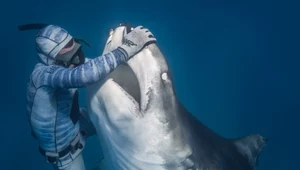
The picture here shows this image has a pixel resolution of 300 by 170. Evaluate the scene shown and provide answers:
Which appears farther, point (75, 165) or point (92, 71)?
point (75, 165)

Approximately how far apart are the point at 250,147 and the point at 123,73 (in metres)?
2.01

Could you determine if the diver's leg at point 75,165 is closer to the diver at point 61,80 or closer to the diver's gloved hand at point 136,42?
the diver at point 61,80

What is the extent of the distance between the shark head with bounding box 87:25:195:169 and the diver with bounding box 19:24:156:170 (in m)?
0.14

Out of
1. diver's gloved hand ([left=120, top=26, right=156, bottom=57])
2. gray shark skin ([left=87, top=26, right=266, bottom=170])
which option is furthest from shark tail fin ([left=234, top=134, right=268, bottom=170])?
diver's gloved hand ([left=120, top=26, right=156, bottom=57])

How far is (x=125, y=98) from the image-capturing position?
2.82m

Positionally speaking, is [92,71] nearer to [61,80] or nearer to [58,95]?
[61,80]

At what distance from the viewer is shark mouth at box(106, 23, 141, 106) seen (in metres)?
3.03

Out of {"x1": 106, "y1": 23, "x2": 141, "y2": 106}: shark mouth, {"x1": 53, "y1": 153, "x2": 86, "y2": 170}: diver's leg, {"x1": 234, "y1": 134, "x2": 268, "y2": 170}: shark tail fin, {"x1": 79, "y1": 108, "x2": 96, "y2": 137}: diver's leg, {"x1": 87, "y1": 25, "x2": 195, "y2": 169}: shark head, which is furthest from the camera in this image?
{"x1": 79, "y1": 108, "x2": 96, "y2": 137}: diver's leg

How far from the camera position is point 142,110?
2.78 meters

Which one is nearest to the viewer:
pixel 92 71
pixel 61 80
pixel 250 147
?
pixel 92 71

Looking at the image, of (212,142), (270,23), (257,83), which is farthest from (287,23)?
(212,142)

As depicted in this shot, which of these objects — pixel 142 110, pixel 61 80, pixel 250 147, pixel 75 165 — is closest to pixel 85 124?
pixel 75 165

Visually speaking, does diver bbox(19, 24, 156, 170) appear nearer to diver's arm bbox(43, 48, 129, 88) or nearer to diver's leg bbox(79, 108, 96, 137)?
diver's arm bbox(43, 48, 129, 88)

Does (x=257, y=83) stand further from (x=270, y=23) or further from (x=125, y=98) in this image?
(x=125, y=98)
